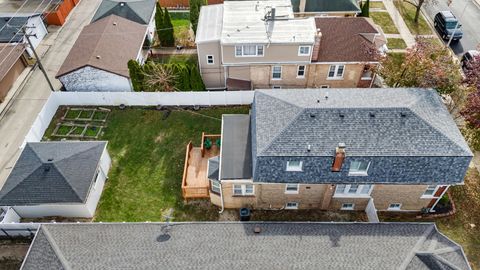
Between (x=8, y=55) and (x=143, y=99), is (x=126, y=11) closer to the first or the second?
(x=8, y=55)

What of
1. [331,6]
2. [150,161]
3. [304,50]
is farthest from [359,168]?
[331,6]

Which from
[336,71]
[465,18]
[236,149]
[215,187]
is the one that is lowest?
[215,187]

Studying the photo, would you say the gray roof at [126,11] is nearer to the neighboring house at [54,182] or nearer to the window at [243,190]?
the neighboring house at [54,182]

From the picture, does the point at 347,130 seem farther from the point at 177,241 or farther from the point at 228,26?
the point at 228,26

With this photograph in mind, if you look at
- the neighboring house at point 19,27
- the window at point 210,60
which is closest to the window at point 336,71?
the window at point 210,60

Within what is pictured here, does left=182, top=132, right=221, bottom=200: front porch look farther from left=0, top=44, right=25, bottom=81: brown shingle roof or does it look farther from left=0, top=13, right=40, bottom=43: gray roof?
left=0, top=13, right=40, bottom=43: gray roof

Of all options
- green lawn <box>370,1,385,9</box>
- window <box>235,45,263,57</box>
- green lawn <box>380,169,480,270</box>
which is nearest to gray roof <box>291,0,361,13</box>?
green lawn <box>370,1,385,9</box>
